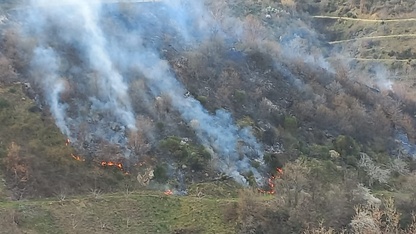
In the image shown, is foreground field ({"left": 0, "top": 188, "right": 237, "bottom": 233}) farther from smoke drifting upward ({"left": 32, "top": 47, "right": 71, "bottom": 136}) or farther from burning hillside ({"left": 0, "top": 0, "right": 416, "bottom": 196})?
smoke drifting upward ({"left": 32, "top": 47, "right": 71, "bottom": 136})

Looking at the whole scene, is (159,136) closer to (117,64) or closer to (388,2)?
(117,64)

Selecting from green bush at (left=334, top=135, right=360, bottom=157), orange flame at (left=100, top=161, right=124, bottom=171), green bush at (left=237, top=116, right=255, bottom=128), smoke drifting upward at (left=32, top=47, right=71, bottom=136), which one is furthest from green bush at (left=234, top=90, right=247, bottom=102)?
smoke drifting upward at (left=32, top=47, right=71, bottom=136)

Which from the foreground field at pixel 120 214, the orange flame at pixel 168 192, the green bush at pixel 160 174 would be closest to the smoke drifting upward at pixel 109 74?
the green bush at pixel 160 174

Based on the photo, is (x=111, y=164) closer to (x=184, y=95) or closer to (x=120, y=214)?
(x=120, y=214)

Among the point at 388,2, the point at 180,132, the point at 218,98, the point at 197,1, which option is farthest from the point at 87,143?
the point at 388,2

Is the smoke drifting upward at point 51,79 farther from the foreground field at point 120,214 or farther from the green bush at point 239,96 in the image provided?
the green bush at point 239,96

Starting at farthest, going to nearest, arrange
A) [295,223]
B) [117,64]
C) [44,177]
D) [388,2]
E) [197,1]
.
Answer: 1. [388,2]
2. [197,1]
3. [117,64]
4. [44,177]
5. [295,223]
